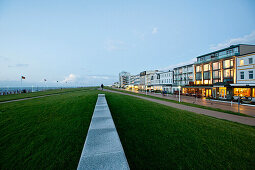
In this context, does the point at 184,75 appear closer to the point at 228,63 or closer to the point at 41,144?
the point at 228,63

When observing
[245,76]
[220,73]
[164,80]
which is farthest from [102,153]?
[164,80]

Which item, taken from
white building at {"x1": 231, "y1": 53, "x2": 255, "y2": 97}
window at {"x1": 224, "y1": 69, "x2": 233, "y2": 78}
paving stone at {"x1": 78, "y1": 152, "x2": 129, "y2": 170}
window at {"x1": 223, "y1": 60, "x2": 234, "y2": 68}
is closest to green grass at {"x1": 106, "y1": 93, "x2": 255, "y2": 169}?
paving stone at {"x1": 78, "y1": 152, "x2": 129, "y2": 170}

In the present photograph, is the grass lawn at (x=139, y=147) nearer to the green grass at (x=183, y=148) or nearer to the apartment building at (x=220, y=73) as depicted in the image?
the green grass at (x=183, y=148)

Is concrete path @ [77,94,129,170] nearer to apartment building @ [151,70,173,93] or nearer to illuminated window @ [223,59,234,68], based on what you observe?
illuminated window @ [223,59,234,68]

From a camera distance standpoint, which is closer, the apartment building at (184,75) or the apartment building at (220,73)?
the apartment building at (220,73)

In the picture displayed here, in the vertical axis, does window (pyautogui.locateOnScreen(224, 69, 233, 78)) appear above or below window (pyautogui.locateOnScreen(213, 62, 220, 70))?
below

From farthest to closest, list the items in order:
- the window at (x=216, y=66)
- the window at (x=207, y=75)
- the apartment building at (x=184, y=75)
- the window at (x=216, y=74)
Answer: the apartment building at (x=184, y=75) < the window at (x=207, y=75) < the window at (x=216, y=66) < the window at (x=216, y=74)

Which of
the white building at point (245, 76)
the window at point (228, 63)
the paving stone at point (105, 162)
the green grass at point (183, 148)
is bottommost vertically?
the green grass at point (183, 148)

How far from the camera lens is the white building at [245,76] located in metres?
23.3

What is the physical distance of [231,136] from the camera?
5457mm

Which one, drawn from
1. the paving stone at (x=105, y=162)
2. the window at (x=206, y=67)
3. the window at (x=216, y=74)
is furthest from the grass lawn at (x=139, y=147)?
the window at (x=206, y=67)

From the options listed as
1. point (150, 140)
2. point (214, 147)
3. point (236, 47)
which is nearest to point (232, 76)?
point (236, 47)

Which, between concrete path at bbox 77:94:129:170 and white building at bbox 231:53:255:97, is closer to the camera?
concrete path at bbox 77:94:129:170

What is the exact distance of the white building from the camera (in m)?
23.3
